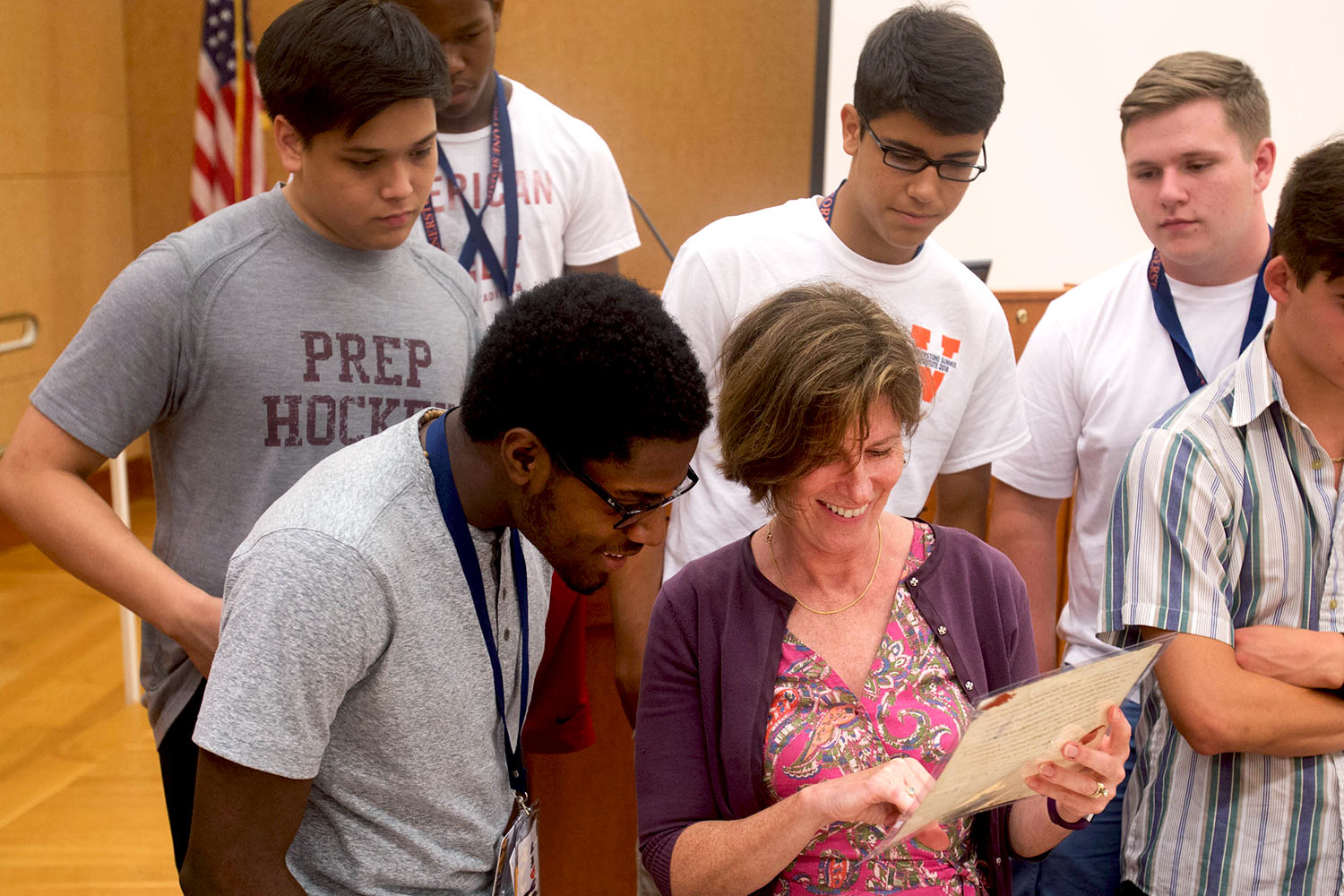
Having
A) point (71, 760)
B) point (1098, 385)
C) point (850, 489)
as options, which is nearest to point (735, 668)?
point (850, 489)

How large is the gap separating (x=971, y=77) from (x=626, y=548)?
1.12 meters

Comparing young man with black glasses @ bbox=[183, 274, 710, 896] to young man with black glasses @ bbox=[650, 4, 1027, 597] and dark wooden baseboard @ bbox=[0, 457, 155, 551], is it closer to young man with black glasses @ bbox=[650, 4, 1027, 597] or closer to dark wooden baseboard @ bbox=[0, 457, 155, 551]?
young man with black glasses @ bbox=[650, 4, 1027, 597]

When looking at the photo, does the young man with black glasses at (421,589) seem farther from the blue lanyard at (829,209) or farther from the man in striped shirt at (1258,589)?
the blue lanyard at (829,209)

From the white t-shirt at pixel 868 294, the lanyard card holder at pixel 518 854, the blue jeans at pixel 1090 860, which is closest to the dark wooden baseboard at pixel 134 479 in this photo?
the white t-shirt at pixel 868 294

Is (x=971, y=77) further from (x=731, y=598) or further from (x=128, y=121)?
(x=128, y=121)

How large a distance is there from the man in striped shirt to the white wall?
2973mm

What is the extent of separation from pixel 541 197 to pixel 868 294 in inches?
27.7

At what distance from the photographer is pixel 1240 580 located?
5.61 ft

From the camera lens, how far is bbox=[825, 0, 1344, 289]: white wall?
4.39 m

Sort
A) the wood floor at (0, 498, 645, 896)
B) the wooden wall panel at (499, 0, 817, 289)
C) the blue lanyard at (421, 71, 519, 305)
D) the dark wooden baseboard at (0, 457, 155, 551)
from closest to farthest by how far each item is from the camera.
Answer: the blue lanyard at (421, 71, 519, 305), the wood floor at (0, 498, 645, 896), the wooden wall panel at (499, 0, 817, 289), the dark wooden baseboard at (0, 457, 155, 551)

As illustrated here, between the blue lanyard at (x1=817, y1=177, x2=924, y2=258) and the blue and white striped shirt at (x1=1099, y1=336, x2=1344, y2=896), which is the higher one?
the blue lanyard at (x1=817, y1=177, x2=924, y2=258)

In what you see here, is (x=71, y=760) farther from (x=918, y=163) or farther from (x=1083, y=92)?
(x=1083, y=92)

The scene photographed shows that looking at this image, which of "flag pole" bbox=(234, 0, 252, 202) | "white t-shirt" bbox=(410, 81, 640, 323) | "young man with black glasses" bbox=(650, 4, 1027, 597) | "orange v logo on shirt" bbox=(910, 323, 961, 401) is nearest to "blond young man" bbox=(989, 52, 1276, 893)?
"young man with black glasses" bbox=(650, 4, 1027, 597)

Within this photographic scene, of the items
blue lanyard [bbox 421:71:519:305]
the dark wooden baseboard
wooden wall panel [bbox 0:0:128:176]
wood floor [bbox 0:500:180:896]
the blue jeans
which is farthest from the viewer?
the dark wooden baseboard
